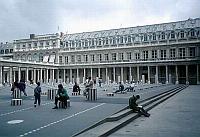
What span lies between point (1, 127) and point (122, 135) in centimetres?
490

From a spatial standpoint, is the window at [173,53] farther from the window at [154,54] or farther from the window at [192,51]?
the window at [154,54]

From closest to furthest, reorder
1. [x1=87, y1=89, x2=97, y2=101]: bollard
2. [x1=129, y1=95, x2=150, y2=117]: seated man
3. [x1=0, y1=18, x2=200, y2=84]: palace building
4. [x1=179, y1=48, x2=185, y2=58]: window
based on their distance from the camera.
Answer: [x1=129, y1=95, x2=150, y2=117]: seated man, [x1=87, y1=89, x2=97, y2=101]: bollard, [x1=0, y1=18, x2=200, y2=84]: palace building, [x1=179, y1=48, x2=185, y2=58]: window

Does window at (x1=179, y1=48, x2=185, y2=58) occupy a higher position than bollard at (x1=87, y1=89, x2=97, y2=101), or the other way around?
window at (x1=179, y1=48, x2=185, y2=58)

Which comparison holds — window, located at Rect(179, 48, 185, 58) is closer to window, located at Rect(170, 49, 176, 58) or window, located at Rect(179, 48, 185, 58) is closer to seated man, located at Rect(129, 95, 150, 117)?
window, located at Rect(170, 49, 176, 58)

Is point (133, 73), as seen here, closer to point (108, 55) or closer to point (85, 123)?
point (108, 55)

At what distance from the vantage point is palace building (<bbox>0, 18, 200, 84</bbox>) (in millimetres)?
63750

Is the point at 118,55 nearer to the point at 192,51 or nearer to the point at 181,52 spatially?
the point at 181,52

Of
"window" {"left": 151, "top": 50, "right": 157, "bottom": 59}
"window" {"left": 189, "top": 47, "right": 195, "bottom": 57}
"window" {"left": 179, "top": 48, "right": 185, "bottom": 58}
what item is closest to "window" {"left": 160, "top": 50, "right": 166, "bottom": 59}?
"window" {"left": 151, "top": 50, "right": 157, "bottom": 59}

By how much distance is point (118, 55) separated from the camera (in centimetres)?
7256

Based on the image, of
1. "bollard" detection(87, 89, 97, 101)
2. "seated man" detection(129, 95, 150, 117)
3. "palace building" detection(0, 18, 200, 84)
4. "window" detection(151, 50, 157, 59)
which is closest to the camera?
"seated man" detection(129, 95, 150, 117)

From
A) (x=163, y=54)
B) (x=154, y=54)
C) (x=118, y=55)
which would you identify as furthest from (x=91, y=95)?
(x=118, y=55)

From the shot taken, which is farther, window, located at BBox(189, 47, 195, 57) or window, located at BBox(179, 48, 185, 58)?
window, located at BBox(179, 48, 185, 58)

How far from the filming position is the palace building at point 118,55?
63750 mm

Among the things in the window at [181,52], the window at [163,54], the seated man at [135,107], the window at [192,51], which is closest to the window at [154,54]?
the window at [163,54]
